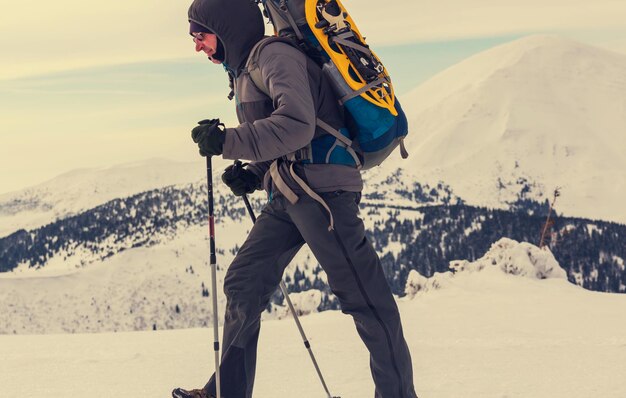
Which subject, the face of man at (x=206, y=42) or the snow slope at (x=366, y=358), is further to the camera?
the snow slope at (x=366, y=358)

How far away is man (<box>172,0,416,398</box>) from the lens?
13.1 ft

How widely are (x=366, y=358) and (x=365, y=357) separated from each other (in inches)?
2.0

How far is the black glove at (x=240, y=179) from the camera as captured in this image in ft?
16.1

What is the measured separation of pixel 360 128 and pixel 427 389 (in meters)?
3.19

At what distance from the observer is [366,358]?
310 inches

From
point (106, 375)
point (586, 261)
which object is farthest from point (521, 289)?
point (586, 261)

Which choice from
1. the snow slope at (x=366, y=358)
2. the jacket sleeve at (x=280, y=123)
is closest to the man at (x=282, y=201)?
the jacket sleeve at (x=280, y=123)

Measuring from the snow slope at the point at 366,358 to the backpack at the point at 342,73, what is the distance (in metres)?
2.86

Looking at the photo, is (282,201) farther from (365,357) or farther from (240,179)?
(365,357)

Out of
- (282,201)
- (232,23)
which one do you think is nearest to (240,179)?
(282,201)

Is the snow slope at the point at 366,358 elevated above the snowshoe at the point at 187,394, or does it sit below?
below

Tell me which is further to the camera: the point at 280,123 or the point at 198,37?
the point at 198,37

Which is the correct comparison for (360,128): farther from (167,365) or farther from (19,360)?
(19,360)

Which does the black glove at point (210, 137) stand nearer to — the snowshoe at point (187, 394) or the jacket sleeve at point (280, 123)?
the jacket sleeve at point (280, 123)
